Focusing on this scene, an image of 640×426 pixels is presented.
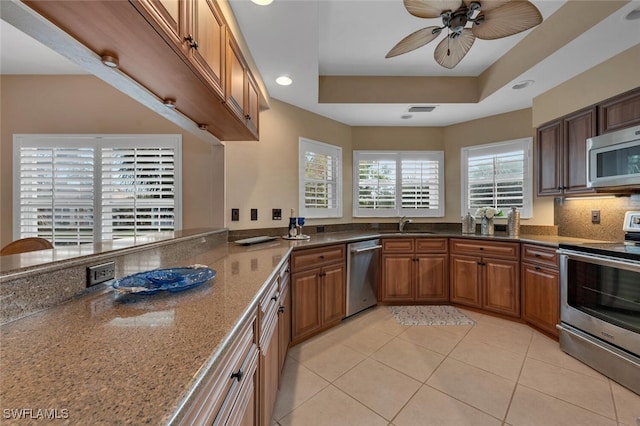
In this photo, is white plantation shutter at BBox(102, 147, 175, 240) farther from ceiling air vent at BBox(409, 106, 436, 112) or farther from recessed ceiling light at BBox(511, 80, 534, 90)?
recessed ceiling light at BBox(511, 80, 534, 90)

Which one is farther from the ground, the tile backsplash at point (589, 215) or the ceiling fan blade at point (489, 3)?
the ceiling fan blade at point (489, 3)

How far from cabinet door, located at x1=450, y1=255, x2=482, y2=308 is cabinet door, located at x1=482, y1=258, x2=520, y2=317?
8cm

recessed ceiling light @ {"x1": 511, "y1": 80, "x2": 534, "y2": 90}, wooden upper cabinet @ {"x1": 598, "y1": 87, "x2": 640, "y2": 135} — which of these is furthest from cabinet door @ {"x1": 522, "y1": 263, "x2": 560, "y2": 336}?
recessed ceiling light @ {"x1": 511, "y1": 80, "x2": 534, "y2": 90}

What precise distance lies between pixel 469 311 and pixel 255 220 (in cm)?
265

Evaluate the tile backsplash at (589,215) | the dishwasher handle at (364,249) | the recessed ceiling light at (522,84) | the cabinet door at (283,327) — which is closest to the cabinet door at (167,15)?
the cabinet door at (283,327)

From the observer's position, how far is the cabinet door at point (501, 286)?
2.59 m

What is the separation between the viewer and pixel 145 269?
1.26m

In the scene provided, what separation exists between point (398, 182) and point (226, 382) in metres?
3.46

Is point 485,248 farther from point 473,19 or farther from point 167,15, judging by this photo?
point 167,15

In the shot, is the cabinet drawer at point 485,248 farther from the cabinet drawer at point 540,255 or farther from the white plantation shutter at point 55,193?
the white plantation shutter at point 55,193

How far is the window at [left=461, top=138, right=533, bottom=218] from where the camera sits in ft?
10.0

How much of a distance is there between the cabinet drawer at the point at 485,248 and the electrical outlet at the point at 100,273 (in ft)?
10.3

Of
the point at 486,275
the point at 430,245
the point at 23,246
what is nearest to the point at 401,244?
the point at 430,245

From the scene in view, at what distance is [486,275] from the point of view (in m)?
→ 2.77
